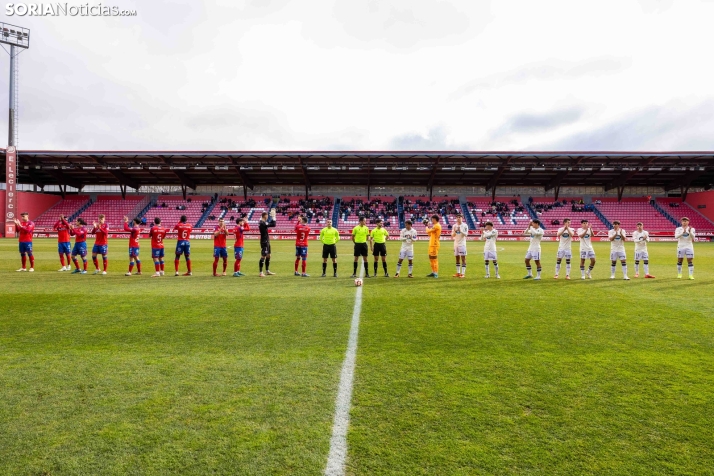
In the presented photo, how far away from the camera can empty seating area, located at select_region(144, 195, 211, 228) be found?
45688mm

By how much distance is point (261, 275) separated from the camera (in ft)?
40.8

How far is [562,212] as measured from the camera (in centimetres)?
4684

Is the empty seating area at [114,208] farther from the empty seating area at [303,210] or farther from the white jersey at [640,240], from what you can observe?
the white jersey at [640,240]

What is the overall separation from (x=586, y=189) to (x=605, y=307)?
4968cm

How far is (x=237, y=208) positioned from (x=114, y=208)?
15.9m

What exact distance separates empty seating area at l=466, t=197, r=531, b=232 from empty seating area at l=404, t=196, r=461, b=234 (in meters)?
2.15

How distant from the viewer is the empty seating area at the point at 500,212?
4422cm

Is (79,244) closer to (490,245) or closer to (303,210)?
(490,245)

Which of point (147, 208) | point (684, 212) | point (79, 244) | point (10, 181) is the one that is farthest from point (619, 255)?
point (147, 208)

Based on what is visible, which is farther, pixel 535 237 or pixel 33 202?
pixel 33 202

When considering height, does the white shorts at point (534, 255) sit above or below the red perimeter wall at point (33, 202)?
below

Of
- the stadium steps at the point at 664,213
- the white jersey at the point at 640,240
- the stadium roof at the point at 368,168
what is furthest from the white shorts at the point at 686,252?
the stadium steps at the point at 664,213

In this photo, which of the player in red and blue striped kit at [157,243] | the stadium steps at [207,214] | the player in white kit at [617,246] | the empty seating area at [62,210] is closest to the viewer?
the player in red and blue striped kit at [157,243]

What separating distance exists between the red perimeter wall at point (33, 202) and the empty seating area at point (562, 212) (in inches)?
2378
